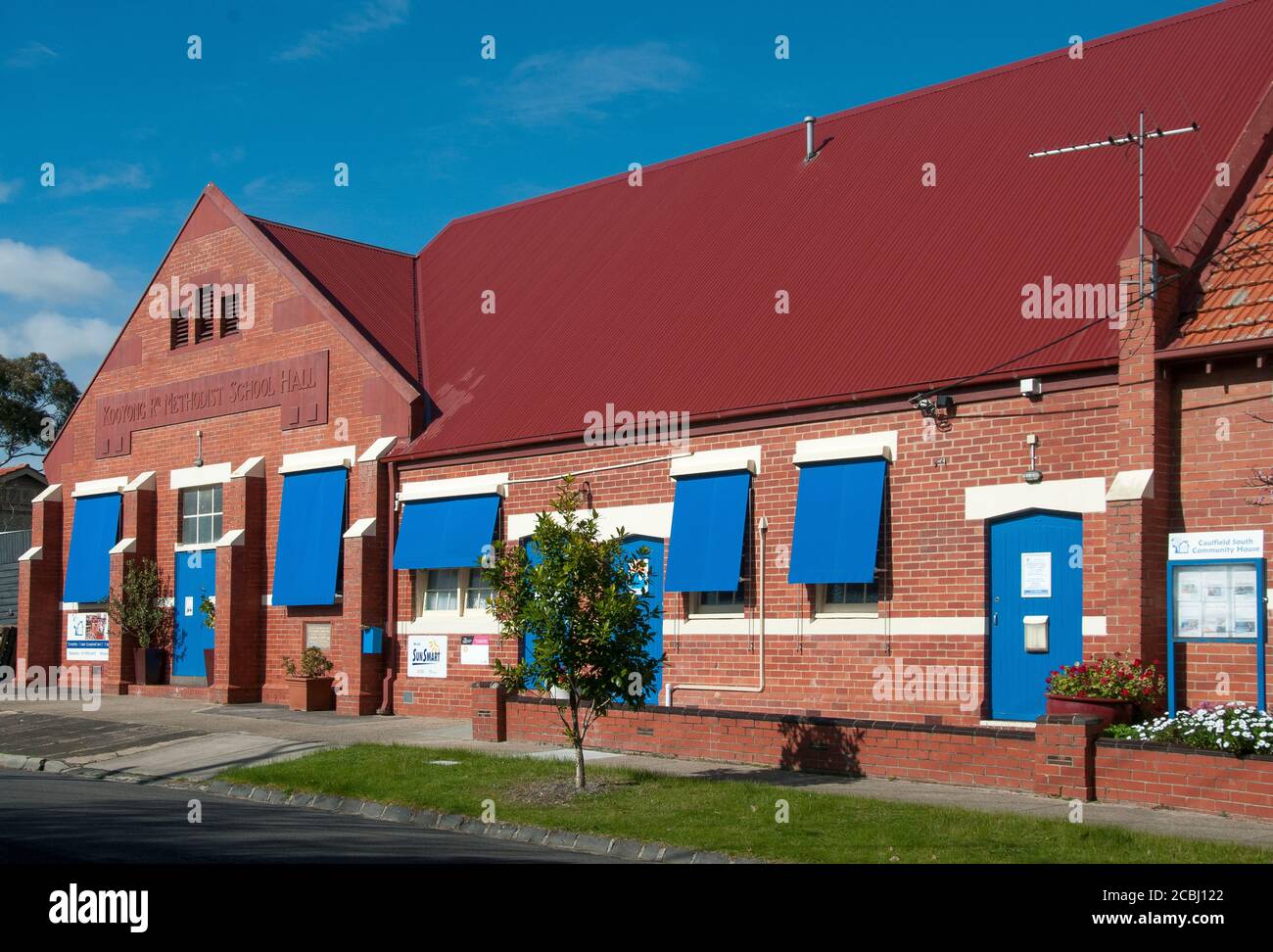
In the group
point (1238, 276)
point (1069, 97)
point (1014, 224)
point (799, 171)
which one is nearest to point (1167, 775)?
point (1238, 276)

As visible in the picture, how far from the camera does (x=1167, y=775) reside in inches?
510

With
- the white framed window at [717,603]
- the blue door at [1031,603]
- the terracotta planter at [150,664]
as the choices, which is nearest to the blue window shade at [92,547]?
the terracotta planter at [150,664]

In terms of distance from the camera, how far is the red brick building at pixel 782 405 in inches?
619

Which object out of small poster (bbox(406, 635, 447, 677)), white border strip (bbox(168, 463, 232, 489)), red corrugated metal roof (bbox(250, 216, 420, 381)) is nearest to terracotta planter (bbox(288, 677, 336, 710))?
small poster (bbox(406, 635, 447, 677))

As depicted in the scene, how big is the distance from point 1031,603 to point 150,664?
1871 cm

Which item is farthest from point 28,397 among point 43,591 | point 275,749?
point 275,749

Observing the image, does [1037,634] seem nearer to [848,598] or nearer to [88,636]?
[848,598]

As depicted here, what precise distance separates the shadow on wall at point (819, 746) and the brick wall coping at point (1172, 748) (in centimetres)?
284

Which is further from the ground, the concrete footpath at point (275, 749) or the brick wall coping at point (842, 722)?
the brick wall coping at point (842, 722)

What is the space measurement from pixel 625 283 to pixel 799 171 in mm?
3622

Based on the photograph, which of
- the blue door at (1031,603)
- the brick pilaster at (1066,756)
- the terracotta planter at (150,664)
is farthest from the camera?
the terracotta planter at (150,664)

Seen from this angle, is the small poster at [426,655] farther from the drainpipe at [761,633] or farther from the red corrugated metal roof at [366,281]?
the drainpipe at [761,633]

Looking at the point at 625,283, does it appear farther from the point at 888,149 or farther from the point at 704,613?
the point at 704,613

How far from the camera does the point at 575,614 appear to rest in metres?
14.3
